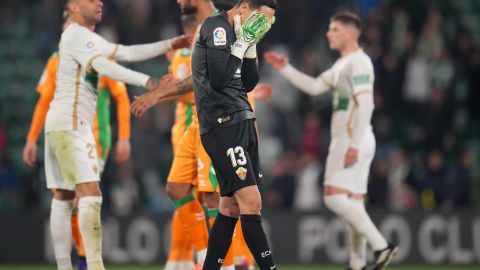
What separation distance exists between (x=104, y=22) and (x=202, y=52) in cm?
1017

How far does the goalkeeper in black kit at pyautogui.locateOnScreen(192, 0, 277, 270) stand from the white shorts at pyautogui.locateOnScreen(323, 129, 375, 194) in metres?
2.89

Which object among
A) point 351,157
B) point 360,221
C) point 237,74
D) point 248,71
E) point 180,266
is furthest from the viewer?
point 360,221

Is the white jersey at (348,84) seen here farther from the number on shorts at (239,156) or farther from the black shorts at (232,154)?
the number on shorts at (239,156)

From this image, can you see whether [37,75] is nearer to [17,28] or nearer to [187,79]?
[17,28]

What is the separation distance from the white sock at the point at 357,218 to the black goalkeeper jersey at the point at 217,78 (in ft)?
9.64

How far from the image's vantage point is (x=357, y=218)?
10672mm

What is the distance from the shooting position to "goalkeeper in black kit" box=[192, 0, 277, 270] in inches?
310

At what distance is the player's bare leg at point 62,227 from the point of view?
9.38 meters

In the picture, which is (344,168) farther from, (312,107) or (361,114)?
(312,107)

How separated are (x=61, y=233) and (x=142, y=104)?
75.0 inches

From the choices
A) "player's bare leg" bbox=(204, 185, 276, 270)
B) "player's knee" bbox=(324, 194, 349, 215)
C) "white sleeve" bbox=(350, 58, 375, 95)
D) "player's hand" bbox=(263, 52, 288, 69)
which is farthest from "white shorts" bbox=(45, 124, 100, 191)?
"white sleeve" bbox=(350, 58, 375, 95)

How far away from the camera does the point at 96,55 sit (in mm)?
8773

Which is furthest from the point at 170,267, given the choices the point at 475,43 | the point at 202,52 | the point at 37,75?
the point at 475,43

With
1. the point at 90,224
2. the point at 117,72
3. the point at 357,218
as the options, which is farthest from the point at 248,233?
the point at 357,218
